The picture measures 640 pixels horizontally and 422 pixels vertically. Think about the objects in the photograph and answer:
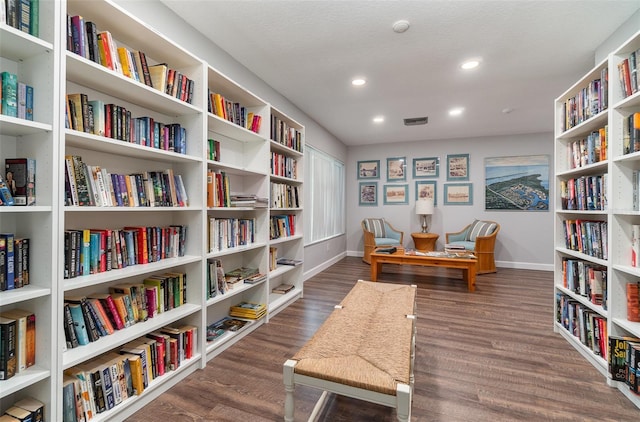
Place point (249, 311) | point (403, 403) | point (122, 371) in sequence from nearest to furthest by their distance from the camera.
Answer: point (403, 403), point (122, 371), point (249, 311)

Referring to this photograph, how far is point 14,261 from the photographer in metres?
1.21

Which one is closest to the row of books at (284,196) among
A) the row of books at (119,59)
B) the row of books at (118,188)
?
the row of books at (118,188)

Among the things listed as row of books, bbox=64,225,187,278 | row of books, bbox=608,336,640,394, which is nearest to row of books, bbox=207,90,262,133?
row of books, bbox=64,225,187,278

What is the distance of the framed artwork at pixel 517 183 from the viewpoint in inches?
213

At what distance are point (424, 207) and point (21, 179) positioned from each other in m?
5.62

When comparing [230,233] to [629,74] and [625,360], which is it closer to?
[625,360]

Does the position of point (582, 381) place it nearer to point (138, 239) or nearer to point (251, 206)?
point (251, 206)

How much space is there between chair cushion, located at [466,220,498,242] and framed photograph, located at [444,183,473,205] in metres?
0.53

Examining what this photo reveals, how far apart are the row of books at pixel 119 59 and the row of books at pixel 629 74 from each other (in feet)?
9.31

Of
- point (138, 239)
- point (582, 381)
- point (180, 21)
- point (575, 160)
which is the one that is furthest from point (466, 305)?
point (180, 21)

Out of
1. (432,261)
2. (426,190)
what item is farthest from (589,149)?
(426,190)

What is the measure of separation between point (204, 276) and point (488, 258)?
4850mm

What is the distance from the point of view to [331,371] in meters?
1.25

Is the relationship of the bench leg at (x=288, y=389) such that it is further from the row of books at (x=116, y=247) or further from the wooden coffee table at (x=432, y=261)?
the wooden coffee table at (x=432, y=261)
